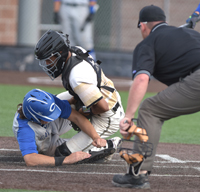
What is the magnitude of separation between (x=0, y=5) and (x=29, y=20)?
14.1ft

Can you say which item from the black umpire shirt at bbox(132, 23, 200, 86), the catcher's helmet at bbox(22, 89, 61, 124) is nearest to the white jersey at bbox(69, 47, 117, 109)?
the catcher's helmet at bbox(22, 89, 61, 124)

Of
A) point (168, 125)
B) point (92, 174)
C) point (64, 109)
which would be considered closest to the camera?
point (92, 174)

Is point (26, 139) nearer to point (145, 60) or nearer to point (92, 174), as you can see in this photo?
point (92, 174)

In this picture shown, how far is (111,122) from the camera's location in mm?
5398

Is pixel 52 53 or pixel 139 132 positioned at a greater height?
pixel 52 53

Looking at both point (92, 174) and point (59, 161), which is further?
point (59, 161)

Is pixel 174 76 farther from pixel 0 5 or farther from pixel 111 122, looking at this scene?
pixel 0 5

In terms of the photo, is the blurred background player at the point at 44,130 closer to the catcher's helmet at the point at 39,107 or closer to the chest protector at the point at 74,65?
the catcher's helmet at the point at 39,107

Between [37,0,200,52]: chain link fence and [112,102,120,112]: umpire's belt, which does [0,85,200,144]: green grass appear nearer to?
[112,102,120,112]: umpire's belt

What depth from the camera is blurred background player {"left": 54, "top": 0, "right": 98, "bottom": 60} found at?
13047 millimetres

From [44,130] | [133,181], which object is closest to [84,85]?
[44,130]

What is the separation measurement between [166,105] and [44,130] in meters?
1.69

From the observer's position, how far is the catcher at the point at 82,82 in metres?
Answer: 4.70

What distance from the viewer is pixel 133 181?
3.90 metres
